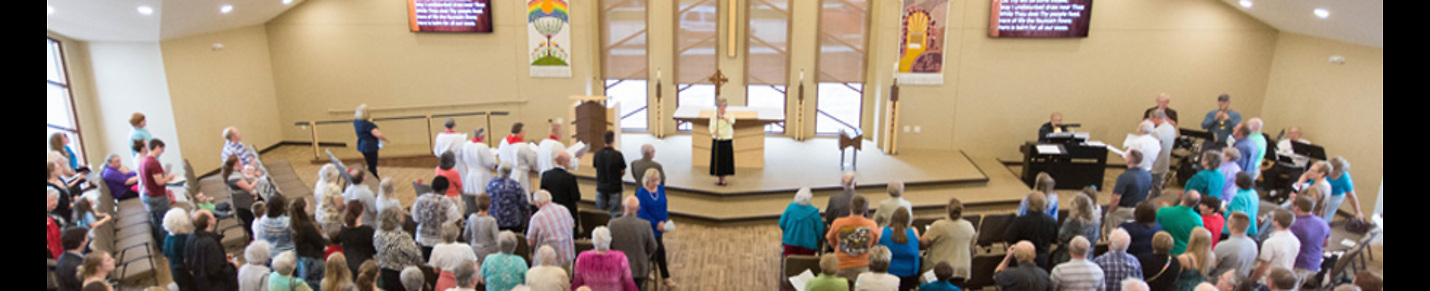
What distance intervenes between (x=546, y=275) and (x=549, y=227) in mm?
1098

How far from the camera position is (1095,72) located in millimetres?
11188

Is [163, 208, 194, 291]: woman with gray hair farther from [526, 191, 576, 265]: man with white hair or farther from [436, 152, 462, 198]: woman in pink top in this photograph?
[526, 191, 576, 265]: man with white hair

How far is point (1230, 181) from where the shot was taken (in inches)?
300

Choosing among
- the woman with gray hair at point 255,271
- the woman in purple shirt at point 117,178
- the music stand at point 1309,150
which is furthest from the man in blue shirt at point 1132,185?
the woman in purple shirt at point 117,178

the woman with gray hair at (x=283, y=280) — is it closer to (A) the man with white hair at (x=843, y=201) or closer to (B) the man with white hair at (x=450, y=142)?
(A) the man with white hair at (x=843, y=201)

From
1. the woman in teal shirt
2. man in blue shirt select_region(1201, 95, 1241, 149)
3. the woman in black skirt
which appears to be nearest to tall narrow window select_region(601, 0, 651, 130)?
the woman in black skirt

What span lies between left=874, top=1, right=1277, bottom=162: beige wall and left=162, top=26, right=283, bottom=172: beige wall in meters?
8.79

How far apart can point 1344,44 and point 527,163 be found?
9423 mm

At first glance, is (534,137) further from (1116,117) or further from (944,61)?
(1116,117)

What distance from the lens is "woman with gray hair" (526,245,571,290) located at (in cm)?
464

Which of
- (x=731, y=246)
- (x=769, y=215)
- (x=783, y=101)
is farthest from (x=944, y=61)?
(x=731, y=246)

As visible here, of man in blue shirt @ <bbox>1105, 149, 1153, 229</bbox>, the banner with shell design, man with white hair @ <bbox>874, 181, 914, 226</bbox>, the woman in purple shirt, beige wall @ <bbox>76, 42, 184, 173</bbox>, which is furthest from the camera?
the banner with shell design

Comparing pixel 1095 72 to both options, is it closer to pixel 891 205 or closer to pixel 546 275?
pixel 891 205

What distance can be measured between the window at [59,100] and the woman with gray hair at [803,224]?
835cm
